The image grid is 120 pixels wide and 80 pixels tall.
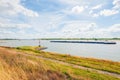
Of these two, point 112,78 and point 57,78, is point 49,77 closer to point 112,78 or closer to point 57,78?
point 57,78

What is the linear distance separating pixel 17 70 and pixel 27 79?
23.6 inches

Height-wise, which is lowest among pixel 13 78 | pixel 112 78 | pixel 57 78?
pixel 112 78

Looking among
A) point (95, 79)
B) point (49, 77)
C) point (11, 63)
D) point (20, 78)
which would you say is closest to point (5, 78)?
point (20, 78)

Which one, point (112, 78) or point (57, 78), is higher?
point (57, 78)

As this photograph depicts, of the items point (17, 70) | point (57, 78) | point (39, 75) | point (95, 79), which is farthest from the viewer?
point (95, 79)

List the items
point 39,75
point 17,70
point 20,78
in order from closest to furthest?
point 20,78 → point 17,70 → point 39,75

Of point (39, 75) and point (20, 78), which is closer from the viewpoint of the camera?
point (20, 78)

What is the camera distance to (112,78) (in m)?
17.4

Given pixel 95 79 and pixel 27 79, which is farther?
pixel 95 79

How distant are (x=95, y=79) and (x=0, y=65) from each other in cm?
1174

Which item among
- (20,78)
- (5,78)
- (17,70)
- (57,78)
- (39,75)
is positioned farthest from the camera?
(57,78)

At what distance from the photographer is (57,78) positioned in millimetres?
8172

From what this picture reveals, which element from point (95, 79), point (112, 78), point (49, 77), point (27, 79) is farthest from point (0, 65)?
point (112, 78)

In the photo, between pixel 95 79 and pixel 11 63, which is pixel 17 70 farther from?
pixel 95 79
